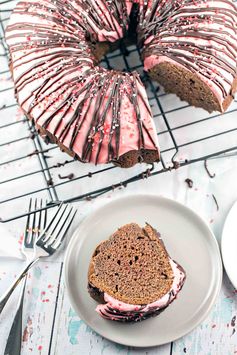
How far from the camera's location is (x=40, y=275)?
2562mm

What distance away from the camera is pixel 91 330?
8.14 feet

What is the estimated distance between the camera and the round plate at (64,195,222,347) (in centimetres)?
241

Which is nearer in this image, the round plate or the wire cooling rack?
the round plate

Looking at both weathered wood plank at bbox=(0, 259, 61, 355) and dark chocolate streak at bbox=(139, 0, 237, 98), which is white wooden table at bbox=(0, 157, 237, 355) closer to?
weathered wood plank at bbox=(0, 259, 61, 355)

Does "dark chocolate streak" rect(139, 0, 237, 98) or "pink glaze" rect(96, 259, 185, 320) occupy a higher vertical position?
"dark chocolate streak" rect(139, 0, 237, 98)

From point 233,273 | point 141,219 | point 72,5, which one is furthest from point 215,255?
point 72,5

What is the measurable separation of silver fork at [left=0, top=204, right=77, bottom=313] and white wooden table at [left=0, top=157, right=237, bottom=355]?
7 centimetres

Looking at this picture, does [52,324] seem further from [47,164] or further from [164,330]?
[47,164]

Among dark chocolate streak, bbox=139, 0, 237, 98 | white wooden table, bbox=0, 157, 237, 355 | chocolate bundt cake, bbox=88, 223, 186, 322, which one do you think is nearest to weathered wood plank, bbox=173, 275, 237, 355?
white wooden table, bbox=0, 157, 237, 355

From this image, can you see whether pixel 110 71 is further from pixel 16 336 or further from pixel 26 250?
pixel 16 336

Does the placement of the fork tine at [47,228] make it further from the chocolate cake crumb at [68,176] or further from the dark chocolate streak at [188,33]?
the dark chocolate streak at [188,33]

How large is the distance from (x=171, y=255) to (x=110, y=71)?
2.42 ft

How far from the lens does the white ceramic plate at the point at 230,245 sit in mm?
2453

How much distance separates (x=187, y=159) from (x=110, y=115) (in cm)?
45
